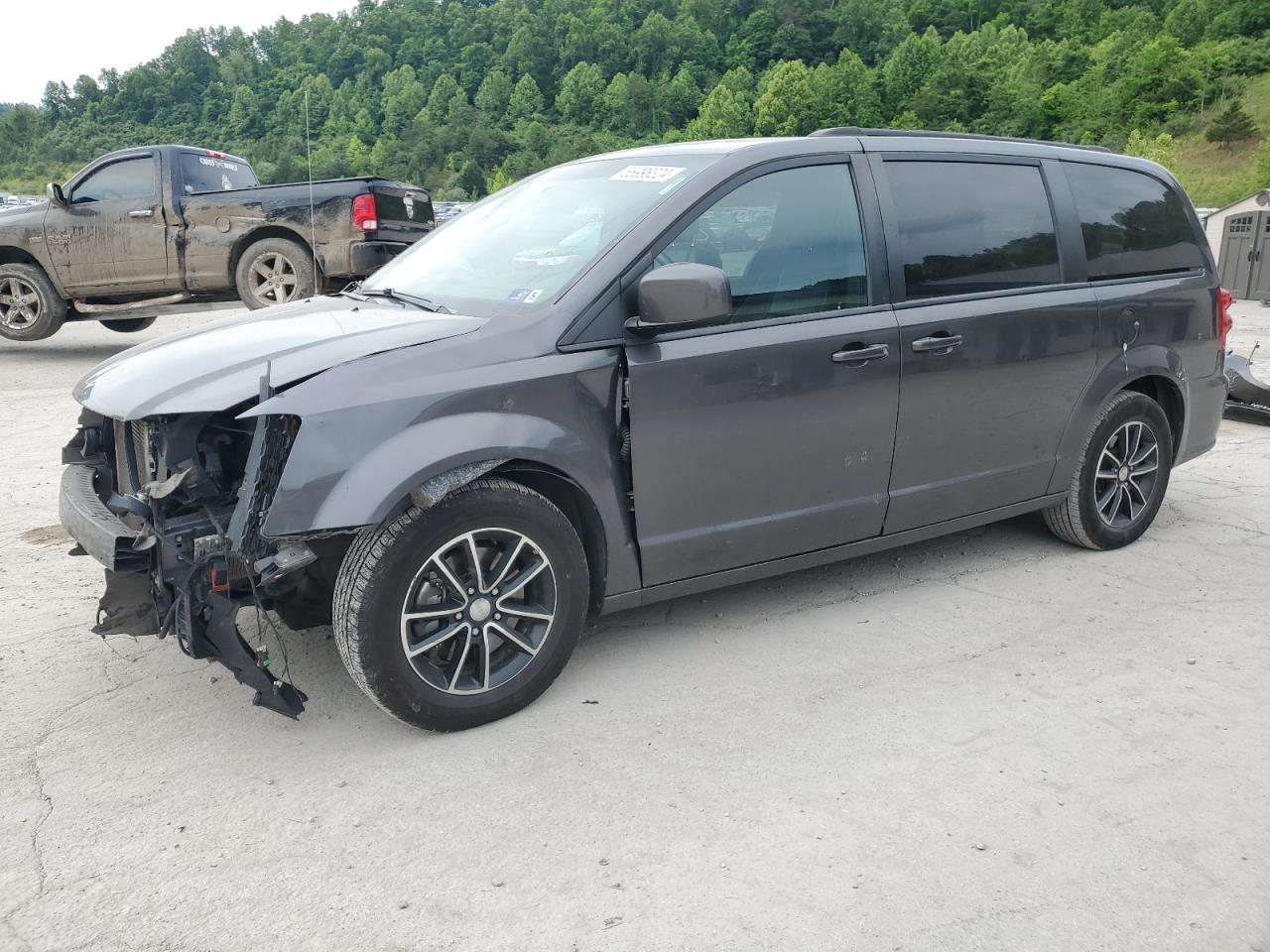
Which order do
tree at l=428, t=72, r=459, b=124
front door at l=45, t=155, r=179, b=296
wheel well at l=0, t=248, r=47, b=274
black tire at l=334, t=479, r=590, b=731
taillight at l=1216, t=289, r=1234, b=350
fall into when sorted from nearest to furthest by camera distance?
black tire at l=334, t=479, r=590, b=731
taillight at l=1216, t=289, r=1234, b=350
front door at l=45, t=155, r=179, b=296
wheel well at l=0, t=248, r=47, b=274
tree at l=428, t=72, r=459, b=124

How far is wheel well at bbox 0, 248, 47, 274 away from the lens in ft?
35.7

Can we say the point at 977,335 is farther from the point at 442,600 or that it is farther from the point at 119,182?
the point at 119,182

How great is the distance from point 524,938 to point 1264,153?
250ft

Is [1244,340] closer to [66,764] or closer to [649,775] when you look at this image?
[649,775]

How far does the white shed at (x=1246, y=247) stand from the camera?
18.3 meters

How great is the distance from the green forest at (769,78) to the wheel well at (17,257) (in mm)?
39418

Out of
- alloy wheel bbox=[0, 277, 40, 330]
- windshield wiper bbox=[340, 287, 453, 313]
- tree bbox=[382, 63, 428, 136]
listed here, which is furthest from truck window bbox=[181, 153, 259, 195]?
tree bbox=[382, 63, 428, 136]

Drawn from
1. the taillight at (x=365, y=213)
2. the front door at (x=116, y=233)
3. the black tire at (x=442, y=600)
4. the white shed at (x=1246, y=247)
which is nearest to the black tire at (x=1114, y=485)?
the black tire at (x=442, y=600)

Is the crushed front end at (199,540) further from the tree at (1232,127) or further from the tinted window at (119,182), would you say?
the tree at (1232,127)

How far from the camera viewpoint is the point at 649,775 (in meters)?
3.05

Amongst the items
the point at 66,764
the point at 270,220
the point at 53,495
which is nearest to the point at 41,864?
the point at 66,764

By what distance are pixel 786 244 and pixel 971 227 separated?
38.3 inches

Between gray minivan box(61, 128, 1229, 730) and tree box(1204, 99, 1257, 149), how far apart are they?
84748 mm

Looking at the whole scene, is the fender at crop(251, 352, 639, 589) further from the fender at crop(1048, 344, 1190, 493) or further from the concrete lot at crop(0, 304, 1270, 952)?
the fender at crop(1048, 344, 1190, 493)
